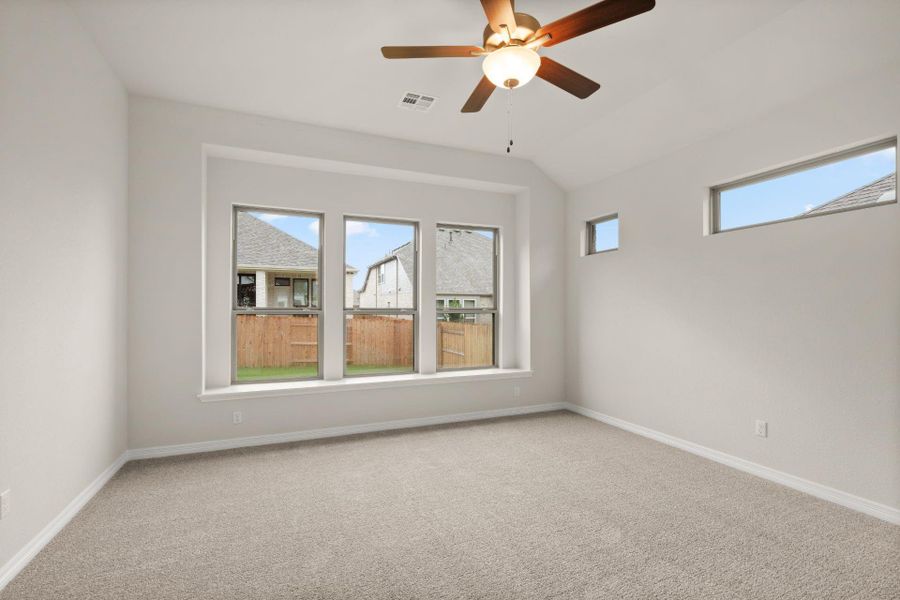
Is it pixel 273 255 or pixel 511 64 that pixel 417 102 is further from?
pixel 273 255


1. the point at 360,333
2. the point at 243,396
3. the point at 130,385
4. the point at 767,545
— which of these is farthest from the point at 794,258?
the point at 130,385

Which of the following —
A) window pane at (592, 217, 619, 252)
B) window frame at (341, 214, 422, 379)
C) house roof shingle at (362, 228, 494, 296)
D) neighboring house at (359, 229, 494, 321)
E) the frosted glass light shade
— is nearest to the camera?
the frosted glass light shade

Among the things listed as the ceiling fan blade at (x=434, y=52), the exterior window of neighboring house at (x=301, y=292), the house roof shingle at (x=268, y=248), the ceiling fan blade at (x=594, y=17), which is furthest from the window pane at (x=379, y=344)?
the ceiling fan blade at (x=594, y=17)

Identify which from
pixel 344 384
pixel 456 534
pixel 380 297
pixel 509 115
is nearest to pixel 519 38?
pixel 509 115

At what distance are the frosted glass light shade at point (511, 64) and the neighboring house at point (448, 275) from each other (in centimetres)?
299

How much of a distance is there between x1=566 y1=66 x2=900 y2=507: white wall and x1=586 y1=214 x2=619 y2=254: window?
0.50ft

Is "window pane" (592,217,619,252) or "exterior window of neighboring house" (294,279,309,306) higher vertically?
"window pane" (592,217,619,252)

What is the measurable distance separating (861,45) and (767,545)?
290 centimetres

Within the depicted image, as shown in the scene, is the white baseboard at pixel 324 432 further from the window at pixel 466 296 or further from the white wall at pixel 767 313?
the white wall at pixel 767 313

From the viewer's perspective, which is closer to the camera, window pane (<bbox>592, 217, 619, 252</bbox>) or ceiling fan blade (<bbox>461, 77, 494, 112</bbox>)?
ceiling fan blade (<bbox>461, 77, 494, 112</bbox>)

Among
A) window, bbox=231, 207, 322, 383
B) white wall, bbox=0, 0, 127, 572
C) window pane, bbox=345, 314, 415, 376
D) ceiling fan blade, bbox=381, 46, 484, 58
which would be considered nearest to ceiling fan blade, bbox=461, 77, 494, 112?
ceiling fan blade, bbox=381, 46, 484, 58

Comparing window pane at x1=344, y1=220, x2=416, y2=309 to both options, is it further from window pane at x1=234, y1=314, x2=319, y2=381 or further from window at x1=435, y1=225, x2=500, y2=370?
window pane at x1=234, y1=314, x2=319, y2=381

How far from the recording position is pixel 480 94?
8.96 feet

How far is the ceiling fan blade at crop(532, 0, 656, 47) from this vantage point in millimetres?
1932
